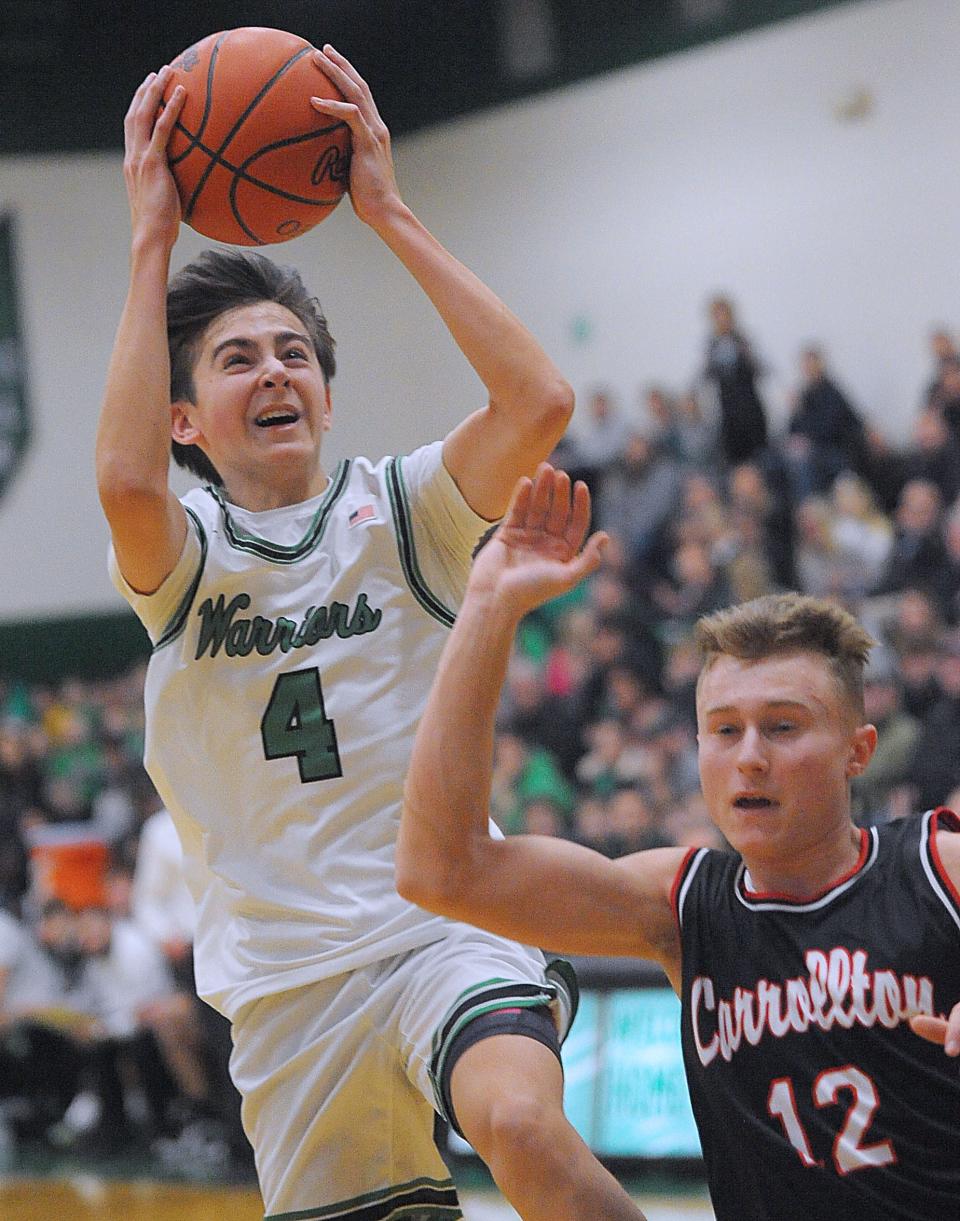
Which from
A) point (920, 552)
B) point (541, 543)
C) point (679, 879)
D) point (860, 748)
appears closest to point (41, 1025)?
point (920, 552)

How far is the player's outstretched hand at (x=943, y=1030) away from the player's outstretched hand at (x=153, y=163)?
2.17 metres

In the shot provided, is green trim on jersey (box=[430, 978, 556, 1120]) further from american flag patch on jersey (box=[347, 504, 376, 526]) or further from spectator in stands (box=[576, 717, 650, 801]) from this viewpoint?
spectator in stands (box=[576, 717, 650, 801])

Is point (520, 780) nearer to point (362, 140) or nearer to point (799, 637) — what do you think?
point (362, 140)

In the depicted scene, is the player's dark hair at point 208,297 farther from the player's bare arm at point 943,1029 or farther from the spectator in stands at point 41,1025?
the spectator in stands at point 41,1025

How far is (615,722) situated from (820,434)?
130 inches

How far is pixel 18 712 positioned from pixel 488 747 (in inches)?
626

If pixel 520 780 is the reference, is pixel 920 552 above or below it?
above

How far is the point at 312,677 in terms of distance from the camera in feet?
11.8

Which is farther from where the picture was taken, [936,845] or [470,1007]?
[470,1007]

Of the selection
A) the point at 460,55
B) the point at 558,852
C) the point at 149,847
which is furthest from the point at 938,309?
the point at 558,852

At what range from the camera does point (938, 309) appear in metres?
14.6

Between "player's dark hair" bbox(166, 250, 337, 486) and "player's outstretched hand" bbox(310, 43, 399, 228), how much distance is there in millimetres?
298

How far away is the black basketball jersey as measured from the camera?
263 centimetres

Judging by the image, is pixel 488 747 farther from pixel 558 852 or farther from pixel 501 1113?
pixel 501 1113
